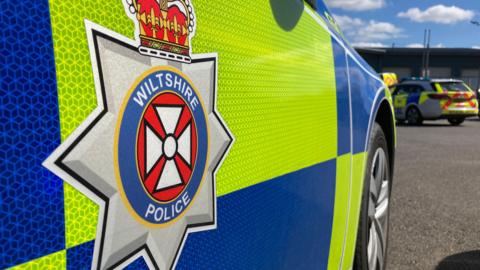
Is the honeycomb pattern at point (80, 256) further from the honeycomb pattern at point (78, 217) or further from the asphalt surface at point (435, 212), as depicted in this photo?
the asphalt surface at point (435, 212)

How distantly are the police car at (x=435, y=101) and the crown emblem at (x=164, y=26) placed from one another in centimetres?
1377

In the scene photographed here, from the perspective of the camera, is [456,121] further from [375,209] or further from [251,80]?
[251,80]

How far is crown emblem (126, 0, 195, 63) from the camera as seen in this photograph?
2.42 feet

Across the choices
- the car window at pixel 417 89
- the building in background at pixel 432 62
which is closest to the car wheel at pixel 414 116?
the car window at pixel 417 89

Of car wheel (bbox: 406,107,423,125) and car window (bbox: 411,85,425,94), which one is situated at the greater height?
car window (bbox: 411,85,425,94)

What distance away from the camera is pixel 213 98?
90cm

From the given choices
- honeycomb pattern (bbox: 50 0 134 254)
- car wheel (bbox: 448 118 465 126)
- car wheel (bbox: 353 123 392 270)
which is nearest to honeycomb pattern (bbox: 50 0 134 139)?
honeycomb pattern (bbox: 50 0 134 254)

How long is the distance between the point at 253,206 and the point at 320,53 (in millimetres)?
669

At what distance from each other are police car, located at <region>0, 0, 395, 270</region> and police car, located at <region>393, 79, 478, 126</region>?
13.2 meters

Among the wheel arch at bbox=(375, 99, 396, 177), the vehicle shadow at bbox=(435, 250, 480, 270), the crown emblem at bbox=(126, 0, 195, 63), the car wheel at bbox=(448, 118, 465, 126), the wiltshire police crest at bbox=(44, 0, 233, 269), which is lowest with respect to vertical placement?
the car wheel at bbox=(448, 118, 465, 126)

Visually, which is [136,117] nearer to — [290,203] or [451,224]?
[290,203]

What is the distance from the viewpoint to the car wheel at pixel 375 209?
78.5 inches

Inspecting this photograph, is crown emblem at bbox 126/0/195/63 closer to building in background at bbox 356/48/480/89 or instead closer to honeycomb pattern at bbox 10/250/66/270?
honeycomb pattern at bbox 10/250/66/270

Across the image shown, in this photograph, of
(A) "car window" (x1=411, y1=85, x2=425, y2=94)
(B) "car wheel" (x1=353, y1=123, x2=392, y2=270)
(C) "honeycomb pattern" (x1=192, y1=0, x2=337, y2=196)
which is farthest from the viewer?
(A) "car window" (x1=411, y1=85, x2=425, y2=94)
